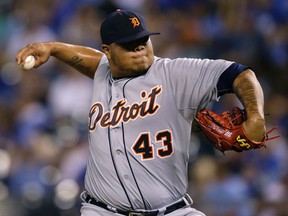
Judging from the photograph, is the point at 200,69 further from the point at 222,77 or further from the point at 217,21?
the point at 217,21

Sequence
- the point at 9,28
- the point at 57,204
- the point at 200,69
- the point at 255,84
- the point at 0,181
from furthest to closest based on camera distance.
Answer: the point at 9,28
the point at 0,181
the point at 57,204
the point at 200,69
the point at 255,84

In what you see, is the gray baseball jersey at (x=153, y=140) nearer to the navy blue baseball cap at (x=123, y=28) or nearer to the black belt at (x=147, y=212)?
the black belt at (x=147, y=212)

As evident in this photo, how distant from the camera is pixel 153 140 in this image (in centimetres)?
403

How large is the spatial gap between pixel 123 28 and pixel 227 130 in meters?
0.86

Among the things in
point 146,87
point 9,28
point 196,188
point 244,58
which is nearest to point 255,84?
point 146,87

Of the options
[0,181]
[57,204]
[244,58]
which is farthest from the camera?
[244,58]

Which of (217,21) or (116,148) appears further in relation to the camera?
(217,21)

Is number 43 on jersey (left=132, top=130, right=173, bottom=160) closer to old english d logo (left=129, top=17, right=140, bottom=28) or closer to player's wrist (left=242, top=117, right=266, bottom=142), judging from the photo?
player's wrist (left=242, top=117, right=266, bottom=142)

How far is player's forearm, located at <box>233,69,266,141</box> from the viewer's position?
3619 mm

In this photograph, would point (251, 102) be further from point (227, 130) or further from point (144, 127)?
point (144, 127)

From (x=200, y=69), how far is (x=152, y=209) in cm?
82

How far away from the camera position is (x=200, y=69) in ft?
13.0

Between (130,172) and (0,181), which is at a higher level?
(130,172)

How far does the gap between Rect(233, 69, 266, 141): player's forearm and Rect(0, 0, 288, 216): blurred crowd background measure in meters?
2.91
